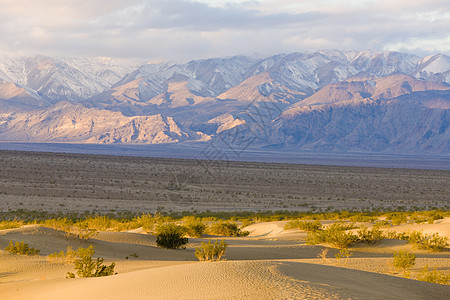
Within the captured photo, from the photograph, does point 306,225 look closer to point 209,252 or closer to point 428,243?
point 428,243

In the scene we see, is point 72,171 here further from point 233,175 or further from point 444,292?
point 444,292

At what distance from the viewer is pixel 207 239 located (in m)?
21.7

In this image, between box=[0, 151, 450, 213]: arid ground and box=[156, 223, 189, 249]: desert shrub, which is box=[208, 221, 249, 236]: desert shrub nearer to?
box=[156, 223, 189, 249]: desert shrub

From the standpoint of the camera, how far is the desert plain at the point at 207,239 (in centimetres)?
887

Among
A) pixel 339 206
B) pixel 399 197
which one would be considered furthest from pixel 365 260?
pixel 399 197

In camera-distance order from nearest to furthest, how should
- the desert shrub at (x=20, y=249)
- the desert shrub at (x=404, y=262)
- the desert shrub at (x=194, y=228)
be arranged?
1. the desert shrub at (x=404, y=262)
2. the desert shrub at (x=20, y=249)
3. the desert shrub at (x=194, y=228)

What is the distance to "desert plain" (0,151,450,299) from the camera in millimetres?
8866

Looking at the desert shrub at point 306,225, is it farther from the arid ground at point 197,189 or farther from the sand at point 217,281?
the arid ground at point 197,189

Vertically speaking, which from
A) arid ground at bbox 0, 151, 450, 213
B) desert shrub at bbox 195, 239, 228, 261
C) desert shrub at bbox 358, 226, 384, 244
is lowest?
arid ground at bbox 0, 151, 450, 213

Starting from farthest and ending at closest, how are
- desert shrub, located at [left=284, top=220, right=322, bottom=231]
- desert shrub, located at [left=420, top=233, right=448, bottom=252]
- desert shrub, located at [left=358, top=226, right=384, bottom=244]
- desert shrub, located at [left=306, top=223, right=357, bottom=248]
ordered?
desert shrub, located at [left=284, top=220, right=322, bottom=231] → desert shrub, located at [left=358, top=226, right=384, bottom=244] → desert shrub, located at [left=306, top=223, right=357, bottom=248] → desert shrub, located at [left=420, top=233, right=448, bottom=252]

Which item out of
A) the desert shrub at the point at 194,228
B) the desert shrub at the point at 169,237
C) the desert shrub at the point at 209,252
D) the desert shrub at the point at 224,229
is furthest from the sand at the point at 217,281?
the desert shrub at the point at 224,229

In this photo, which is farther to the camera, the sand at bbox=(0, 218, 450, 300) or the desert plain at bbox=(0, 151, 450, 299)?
the desert plain at bbox=(0, 151, 450, 299)

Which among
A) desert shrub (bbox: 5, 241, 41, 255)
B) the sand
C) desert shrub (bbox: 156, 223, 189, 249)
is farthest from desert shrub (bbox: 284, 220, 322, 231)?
desert shrub (bbox: 5, 241, 41, 255)

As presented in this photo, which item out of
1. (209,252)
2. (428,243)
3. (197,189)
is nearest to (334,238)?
(428,243)
